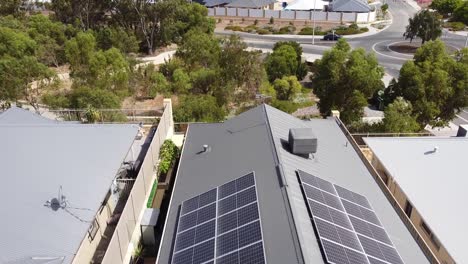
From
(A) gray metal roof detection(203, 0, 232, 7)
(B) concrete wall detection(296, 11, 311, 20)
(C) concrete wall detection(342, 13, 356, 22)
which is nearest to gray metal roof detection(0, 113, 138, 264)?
(B) concrete wall detection(296, 11, 311, 20)

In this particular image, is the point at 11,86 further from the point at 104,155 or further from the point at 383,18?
the point at 383,18

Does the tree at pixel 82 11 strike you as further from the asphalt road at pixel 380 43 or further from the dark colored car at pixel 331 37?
the dark colored car at pixel 331 37

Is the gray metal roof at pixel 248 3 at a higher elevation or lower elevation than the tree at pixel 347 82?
higher

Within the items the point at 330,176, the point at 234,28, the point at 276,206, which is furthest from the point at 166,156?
the point at 234,28

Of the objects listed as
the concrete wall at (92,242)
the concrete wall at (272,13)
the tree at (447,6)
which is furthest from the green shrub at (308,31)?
the concrete wall at (92,242)

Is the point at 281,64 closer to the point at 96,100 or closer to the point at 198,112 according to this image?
the point at 198,112

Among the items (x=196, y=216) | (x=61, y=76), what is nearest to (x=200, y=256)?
(x=196, y=216)
